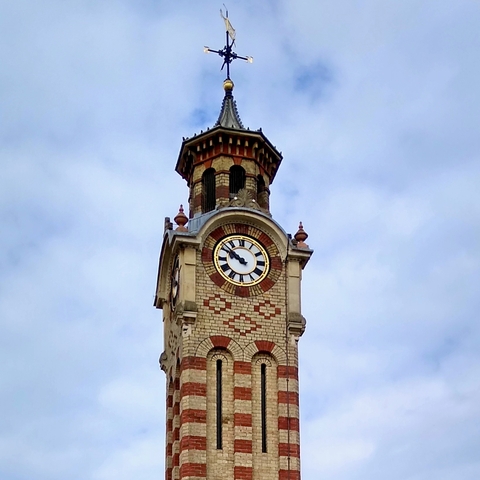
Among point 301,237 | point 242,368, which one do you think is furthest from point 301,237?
point 242,368

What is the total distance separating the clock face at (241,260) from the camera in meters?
48.9

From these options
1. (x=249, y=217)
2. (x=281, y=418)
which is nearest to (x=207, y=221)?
(x=249, y=217)

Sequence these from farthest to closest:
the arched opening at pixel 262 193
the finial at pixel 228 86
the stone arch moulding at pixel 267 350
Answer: the finial at pixel 228 86
the arched opening at pixel 262 193
the stone arch moulding at pixel 267 350

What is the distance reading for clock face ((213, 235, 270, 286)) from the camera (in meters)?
48.9

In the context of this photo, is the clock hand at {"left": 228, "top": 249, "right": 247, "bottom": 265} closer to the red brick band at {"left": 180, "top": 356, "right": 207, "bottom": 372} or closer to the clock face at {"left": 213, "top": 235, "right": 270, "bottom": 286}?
the clock face at {"left": 213, "top": 235, "right": 270, "bottom": 286}

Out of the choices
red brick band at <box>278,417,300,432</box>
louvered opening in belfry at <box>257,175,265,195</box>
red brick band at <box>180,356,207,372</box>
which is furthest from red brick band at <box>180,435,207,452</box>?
louvered opening in belfry at <box>257,175,265,195</box>

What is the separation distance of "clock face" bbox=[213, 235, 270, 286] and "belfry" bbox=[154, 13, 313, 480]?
42mm

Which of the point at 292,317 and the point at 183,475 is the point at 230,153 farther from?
the point at 183,475

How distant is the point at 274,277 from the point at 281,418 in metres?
6.14

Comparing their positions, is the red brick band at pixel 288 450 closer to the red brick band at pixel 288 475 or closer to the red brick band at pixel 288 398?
the red brick band at pixel 288 475

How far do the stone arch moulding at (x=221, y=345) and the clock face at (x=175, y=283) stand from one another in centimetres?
294

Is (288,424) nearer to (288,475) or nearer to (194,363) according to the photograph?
(288,475)

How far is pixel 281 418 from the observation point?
153 feet

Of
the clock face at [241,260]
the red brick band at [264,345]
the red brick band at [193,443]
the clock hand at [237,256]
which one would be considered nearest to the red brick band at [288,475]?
the red brick band at [193,443]
